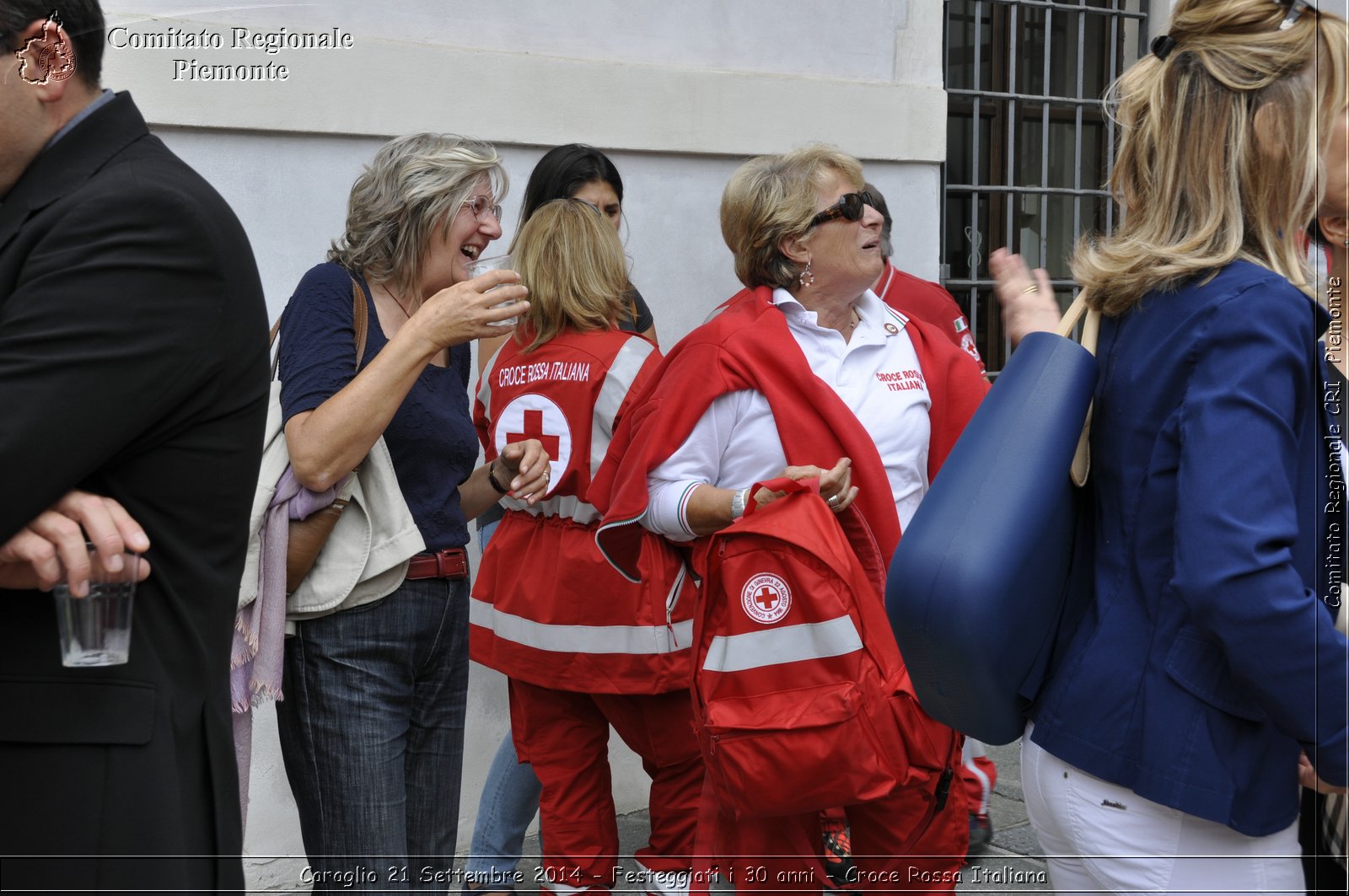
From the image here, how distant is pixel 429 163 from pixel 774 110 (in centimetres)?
247

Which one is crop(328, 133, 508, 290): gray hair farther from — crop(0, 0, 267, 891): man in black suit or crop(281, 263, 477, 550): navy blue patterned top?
crop(0, 0, 267, 891): man in black suit

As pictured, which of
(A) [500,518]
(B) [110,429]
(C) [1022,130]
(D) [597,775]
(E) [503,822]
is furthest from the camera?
(C) [1022,130]

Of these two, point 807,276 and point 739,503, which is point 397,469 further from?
point 807,276

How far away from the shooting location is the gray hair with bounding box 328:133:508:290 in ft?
9.46

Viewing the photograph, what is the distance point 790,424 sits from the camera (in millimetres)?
3027

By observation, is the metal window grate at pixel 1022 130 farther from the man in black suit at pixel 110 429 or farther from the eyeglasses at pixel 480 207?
the man in black suit at pixel 110 429

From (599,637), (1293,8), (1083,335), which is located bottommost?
(599,637)

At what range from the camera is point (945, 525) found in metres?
1.78

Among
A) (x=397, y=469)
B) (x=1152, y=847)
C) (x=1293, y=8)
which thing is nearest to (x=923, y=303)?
(x=397, y=469)

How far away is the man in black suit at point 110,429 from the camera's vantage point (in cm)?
152

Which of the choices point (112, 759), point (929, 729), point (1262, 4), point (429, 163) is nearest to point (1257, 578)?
point (1262, 4)

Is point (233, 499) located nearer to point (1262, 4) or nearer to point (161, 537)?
point (161, 537)

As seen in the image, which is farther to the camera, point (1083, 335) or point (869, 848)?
point (869, 848)

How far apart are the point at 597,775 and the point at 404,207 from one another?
1786 mm
